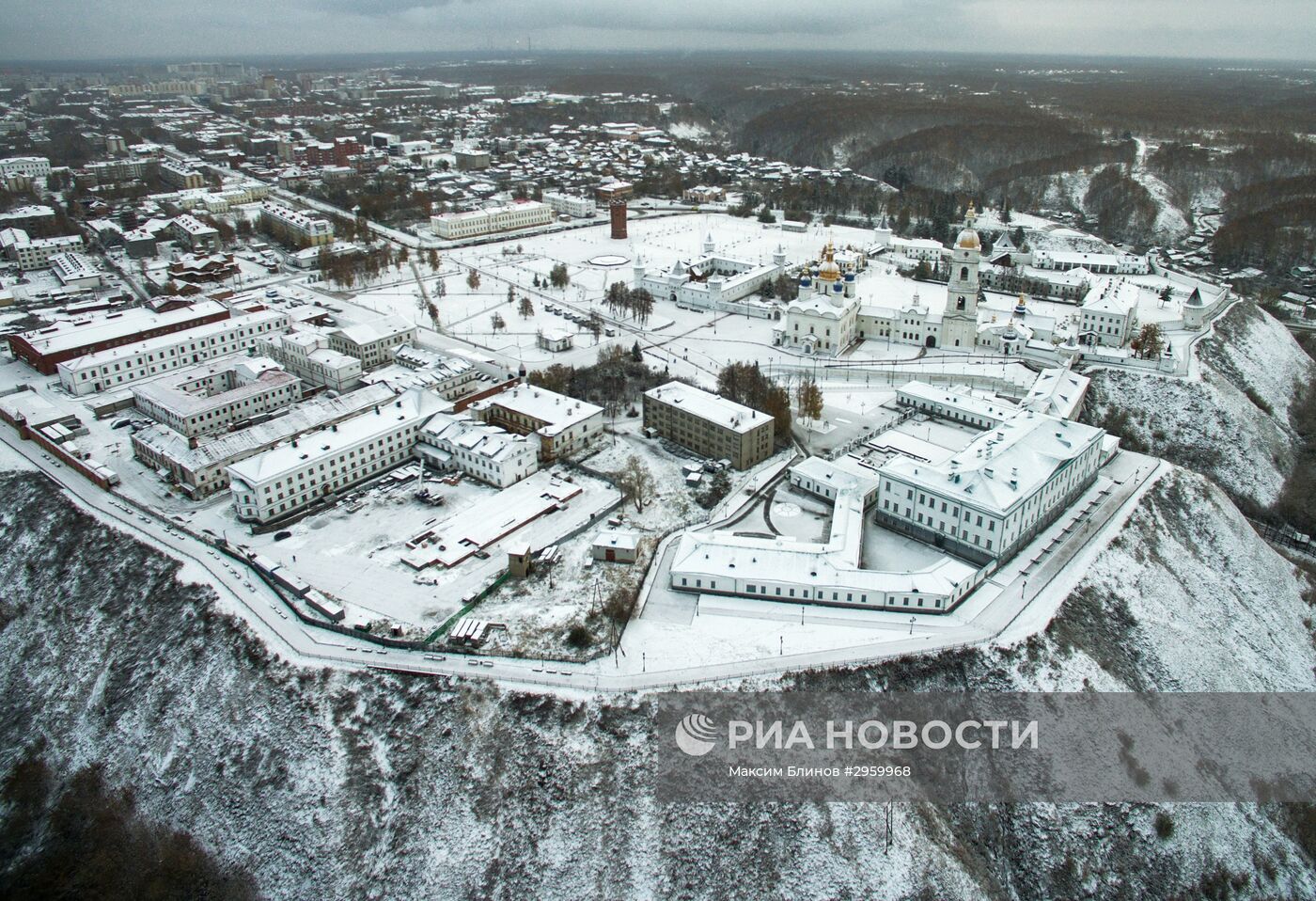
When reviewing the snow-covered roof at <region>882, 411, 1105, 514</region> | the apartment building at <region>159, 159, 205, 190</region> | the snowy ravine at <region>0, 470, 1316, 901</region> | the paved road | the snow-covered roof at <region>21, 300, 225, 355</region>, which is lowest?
the snowy ravine at <region>0, 470, 1316, 901</region>

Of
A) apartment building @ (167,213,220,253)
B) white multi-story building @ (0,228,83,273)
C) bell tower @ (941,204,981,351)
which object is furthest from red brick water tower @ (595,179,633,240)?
white multi-story building @ (0,228,83,273)

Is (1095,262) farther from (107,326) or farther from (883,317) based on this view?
(107,326)

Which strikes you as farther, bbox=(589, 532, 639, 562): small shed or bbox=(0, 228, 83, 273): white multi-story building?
bbox=(0, 228, 83, 273): white multi-story building

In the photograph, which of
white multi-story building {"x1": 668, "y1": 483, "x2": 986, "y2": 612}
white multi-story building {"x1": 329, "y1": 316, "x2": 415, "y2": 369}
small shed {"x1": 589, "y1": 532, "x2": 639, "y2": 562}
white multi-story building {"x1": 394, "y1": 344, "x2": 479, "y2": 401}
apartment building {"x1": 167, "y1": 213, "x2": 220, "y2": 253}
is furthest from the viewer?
apartment building {"x1": 167, "y1": 213, "x2": 220, "y2": 253}

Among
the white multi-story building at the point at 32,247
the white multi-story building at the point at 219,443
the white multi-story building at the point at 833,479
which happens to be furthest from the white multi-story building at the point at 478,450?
the white multi-story building at the point at 32,247

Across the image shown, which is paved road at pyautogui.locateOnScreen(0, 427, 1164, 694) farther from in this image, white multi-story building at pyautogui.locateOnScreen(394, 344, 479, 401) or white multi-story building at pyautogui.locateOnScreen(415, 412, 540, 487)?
white multi-story building at pyautogui.locateOnScreen(394, 344, 479, 401)

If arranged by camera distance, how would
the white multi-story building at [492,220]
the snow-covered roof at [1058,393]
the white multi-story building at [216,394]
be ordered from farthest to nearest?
the white multi-story building at [492,220], the white multi-story building at [216,394], the snow-covered roof at [1058,393]

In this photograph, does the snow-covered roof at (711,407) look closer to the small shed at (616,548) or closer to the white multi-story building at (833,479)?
the white multi-story building at (833,479)

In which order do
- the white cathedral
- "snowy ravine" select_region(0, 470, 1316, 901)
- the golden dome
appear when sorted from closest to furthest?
"snowy ravine" select_region(0, 470, 1316, 901) → the white cathedral → the golden dome
